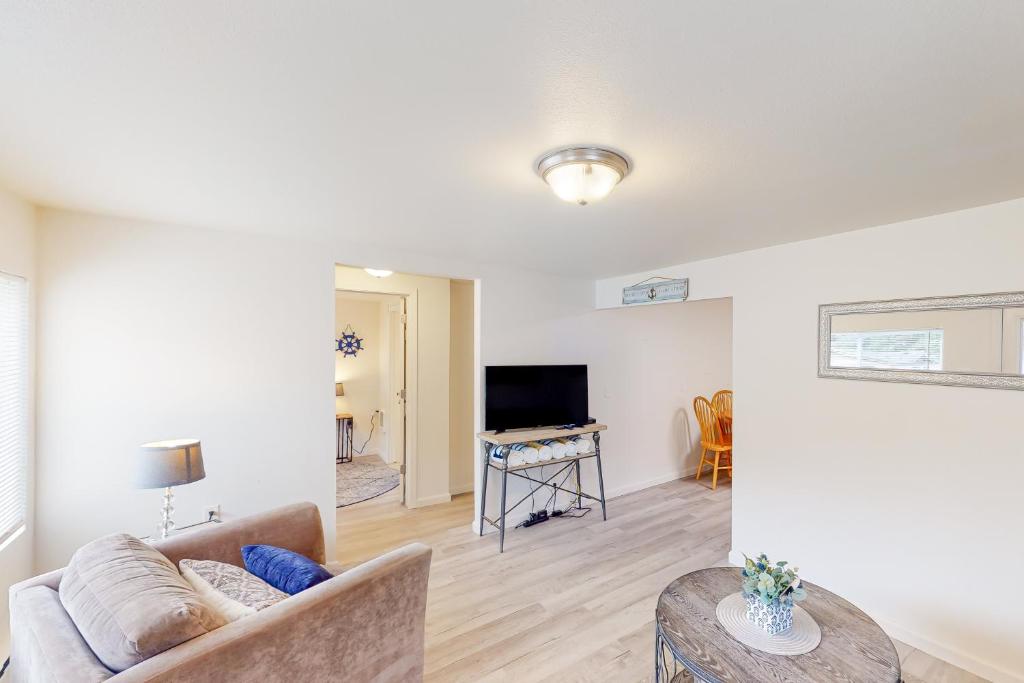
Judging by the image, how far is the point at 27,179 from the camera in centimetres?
181

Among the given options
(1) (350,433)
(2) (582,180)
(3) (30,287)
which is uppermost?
(2) (582,180)

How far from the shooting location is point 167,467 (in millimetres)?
2059

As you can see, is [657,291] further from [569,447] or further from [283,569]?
[283,569]

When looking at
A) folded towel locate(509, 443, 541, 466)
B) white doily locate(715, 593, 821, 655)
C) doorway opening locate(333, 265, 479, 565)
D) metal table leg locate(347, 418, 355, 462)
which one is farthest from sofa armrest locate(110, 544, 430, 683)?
metal table leg locate(347, 418, 355, 462)

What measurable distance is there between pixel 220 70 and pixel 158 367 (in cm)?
203

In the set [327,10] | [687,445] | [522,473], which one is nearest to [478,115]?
[327,10]

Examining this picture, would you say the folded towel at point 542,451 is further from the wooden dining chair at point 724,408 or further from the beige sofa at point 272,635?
the wooden dining chair at point 724,408

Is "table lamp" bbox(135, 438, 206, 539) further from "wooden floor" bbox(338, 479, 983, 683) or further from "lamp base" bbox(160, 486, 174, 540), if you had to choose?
"wooden floor" bbox(338, 479, 983, 683)

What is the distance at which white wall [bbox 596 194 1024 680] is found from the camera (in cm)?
201

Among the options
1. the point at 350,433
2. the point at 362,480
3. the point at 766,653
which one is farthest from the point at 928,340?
the point at 350,433

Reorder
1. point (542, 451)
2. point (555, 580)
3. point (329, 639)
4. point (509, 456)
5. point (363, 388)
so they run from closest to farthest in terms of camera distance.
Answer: point (329, 639) → point (555, 580) → point (509, 456) → point (542, 451) → point (363, 388)

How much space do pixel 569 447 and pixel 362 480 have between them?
2757mm

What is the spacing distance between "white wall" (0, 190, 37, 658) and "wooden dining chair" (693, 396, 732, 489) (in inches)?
208

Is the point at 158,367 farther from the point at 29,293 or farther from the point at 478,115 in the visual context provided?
the point at 478,115
